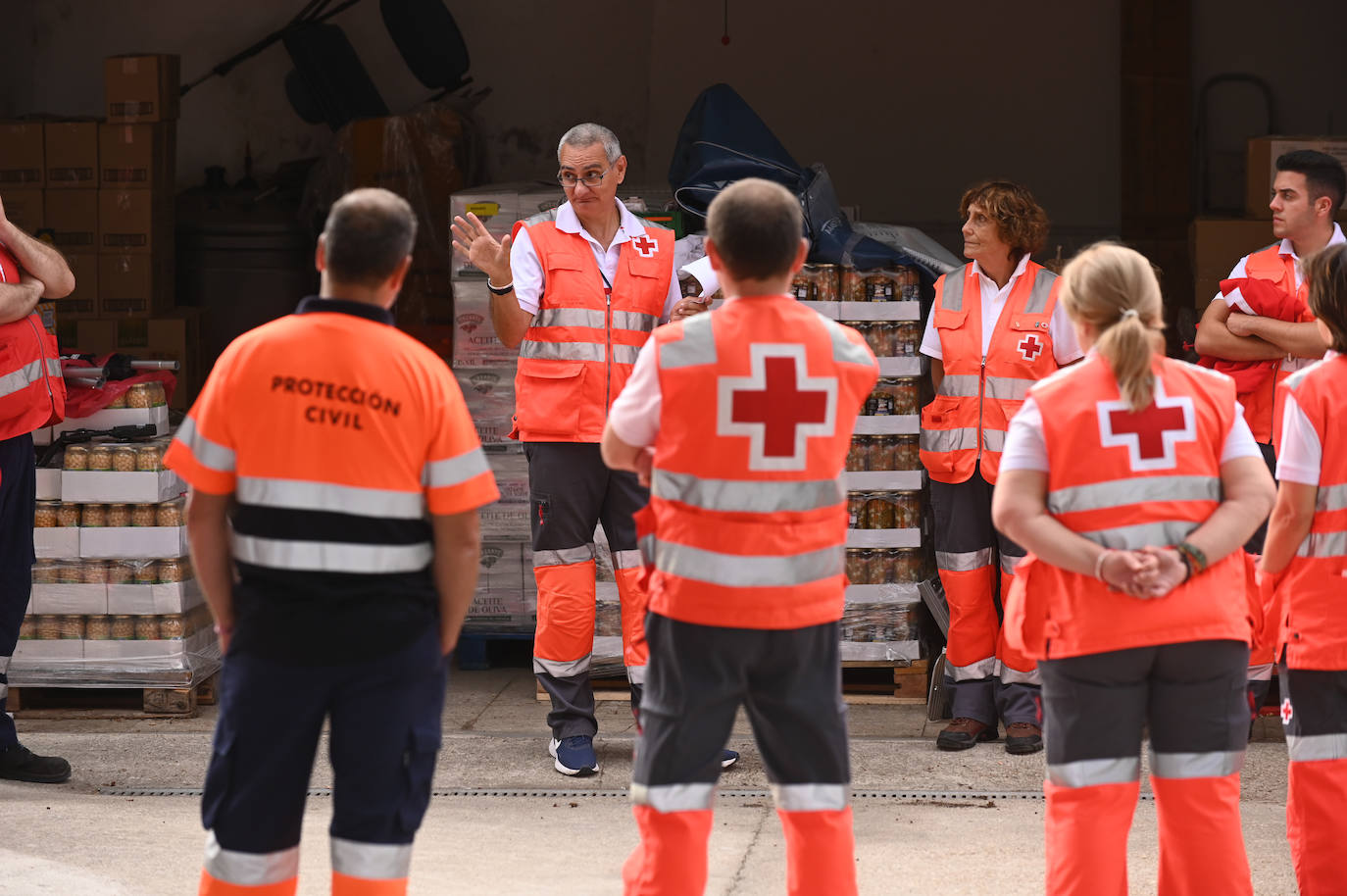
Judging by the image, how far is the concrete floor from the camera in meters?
4.51

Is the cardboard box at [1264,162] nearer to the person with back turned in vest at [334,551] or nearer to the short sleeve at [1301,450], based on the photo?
the short sleeve at [1301,450]

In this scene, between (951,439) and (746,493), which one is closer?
(746,493)

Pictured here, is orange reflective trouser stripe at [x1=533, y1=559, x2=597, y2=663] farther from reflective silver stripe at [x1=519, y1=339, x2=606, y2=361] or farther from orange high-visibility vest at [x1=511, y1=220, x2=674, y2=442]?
reflective silver stripe at [x1=519, y1=339, x2=606, y2=361]

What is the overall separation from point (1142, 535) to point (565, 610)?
2.69 metres

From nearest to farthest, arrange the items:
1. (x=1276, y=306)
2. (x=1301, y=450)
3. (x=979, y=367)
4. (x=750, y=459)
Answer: (x=750, y=459) → (x=1301, y=450) → (x=1276, y=306) → (x=979, y=367)

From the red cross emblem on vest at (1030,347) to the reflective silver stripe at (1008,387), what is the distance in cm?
9

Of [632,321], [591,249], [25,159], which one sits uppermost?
[25,159]

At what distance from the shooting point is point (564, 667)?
562 centimetres

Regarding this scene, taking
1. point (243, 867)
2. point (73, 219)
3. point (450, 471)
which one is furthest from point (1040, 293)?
point (73, 219)

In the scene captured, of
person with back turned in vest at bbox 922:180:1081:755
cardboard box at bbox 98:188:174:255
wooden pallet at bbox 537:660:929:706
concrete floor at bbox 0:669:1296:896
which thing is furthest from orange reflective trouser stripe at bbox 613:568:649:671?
cardboard box at bbox 98:188:174:255

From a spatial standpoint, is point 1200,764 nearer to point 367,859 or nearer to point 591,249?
point 367,859

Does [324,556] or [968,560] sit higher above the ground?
[324,556]

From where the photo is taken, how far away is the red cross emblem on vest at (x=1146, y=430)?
3.30 m

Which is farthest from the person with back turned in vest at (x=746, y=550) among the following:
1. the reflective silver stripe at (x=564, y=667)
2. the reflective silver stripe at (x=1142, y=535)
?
the reflective silver stripe at (x=564, y=667)
